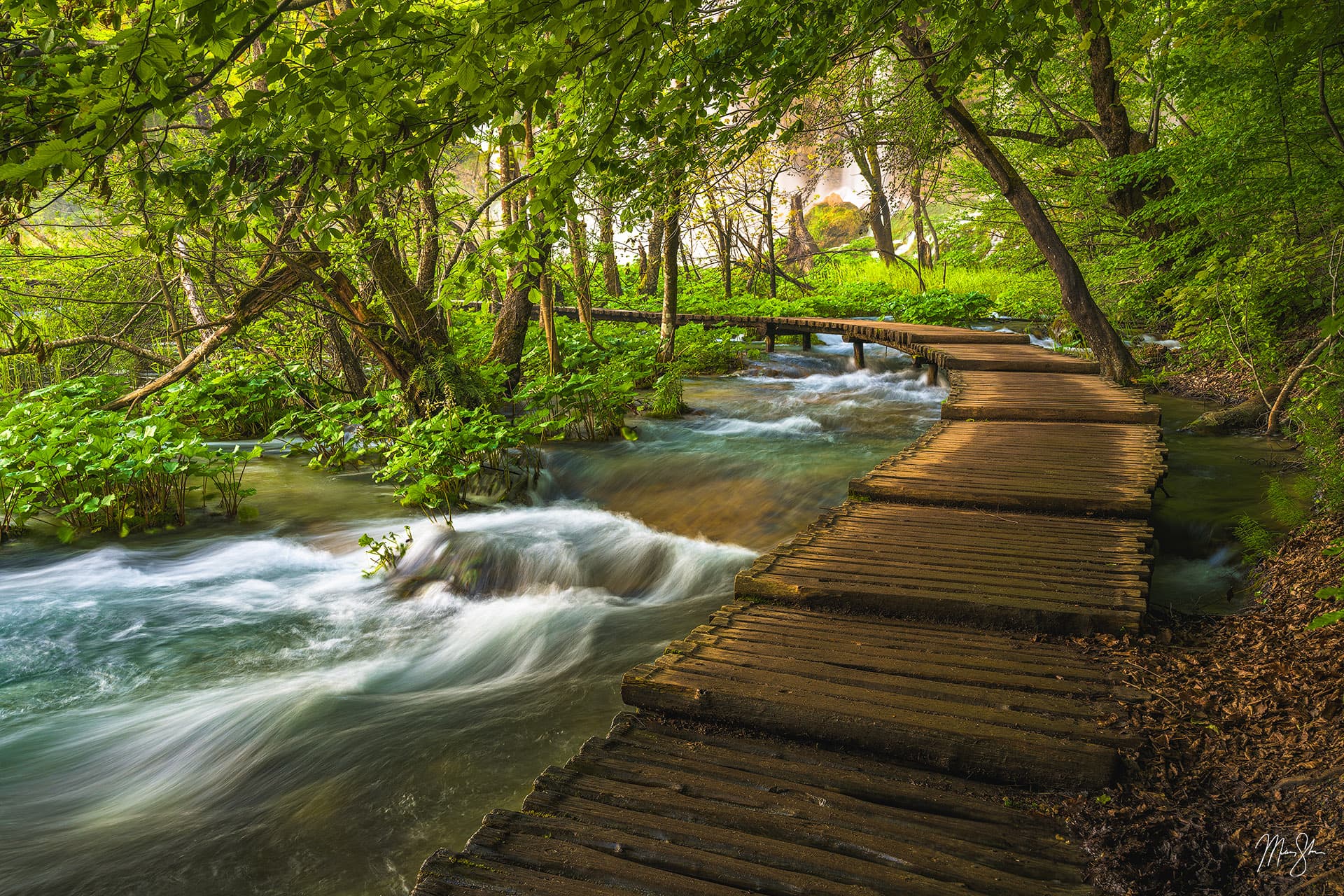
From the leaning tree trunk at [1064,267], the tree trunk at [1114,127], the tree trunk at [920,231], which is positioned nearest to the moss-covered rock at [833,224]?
the tree trunk at [920,231]

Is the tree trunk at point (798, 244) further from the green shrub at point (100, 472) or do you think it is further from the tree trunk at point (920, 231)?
the green shrub at point (100, 472)

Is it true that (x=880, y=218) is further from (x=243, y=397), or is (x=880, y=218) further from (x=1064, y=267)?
(x=243, y=397)

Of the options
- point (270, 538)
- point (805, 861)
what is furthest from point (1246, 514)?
point (270, 538)

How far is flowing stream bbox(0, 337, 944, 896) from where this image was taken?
10.6 ft

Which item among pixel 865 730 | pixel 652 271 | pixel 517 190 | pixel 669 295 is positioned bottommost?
pixel 865 730

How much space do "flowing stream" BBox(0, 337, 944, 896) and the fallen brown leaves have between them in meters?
2.25

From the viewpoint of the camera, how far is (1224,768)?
2.27 metres

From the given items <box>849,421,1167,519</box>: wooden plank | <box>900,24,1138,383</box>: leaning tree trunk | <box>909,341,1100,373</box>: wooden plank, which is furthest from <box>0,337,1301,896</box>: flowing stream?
<box>909,341,1100,373</box>: wooden plank

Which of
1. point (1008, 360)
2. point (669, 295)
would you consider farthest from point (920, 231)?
point (1008, 360)

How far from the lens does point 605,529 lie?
275 inches

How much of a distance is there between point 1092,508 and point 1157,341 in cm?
1051

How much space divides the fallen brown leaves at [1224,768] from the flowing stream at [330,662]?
2.25m

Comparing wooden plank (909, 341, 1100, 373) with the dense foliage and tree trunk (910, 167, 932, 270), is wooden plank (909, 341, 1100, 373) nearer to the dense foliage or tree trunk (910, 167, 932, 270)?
the dense foliage

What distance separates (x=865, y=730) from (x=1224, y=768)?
100 centimetres
